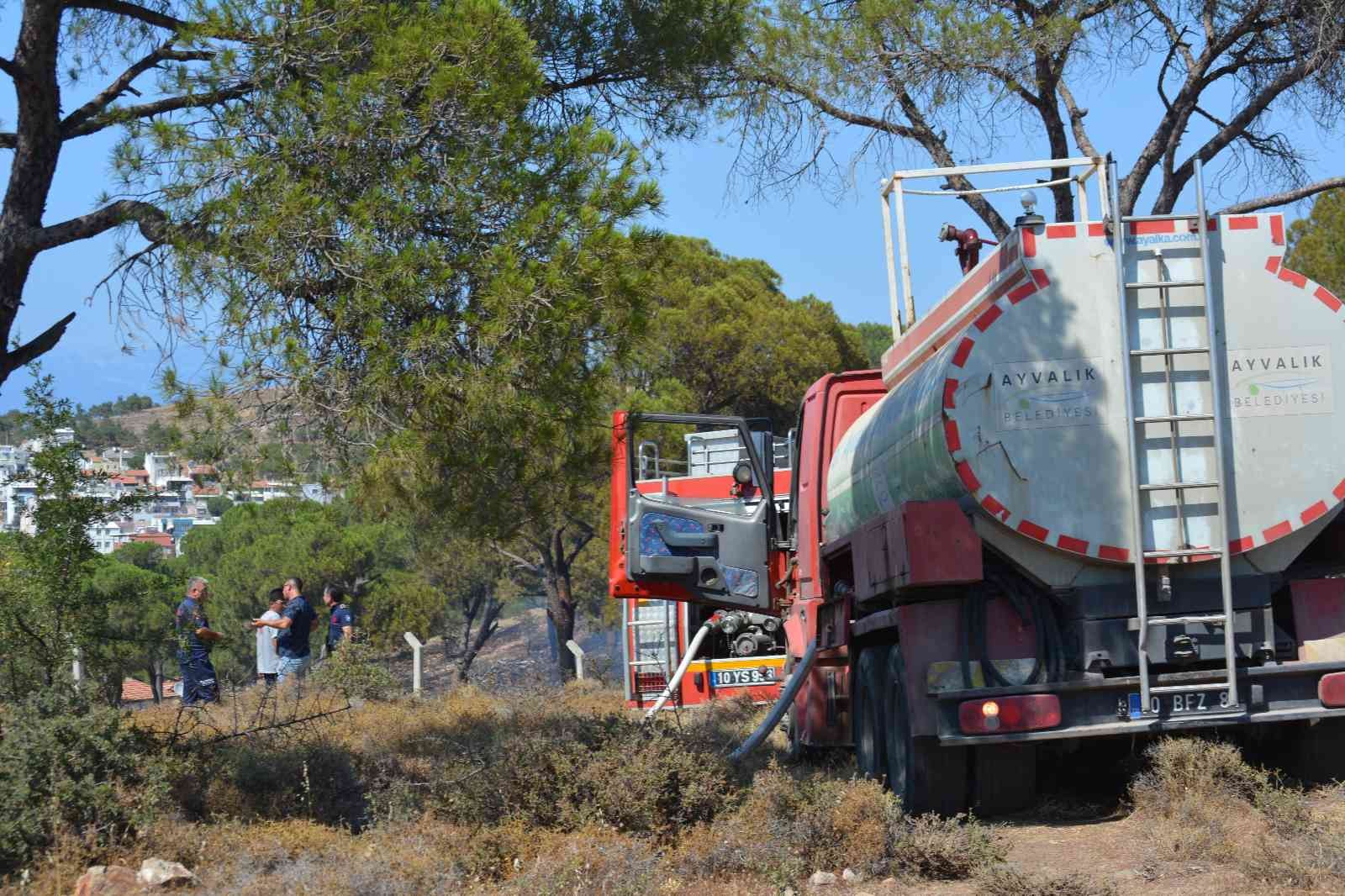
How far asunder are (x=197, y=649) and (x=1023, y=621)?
7.16 meters

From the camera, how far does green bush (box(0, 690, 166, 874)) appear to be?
6.37m

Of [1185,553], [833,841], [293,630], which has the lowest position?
[833,841]

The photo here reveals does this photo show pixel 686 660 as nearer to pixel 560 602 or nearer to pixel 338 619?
pixel 338 619

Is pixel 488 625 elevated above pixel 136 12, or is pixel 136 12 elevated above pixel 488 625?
pixel 136 12

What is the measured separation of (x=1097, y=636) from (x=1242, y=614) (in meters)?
0.72

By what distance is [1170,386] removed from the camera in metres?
6.94

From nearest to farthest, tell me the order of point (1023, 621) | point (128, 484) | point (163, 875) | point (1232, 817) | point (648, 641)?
point (163, 875) < point (1232, 817) < point (1023, 621) < point (128, 484) < point (648, 641)

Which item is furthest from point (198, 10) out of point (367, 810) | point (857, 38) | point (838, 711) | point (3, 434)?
point (857, 38)

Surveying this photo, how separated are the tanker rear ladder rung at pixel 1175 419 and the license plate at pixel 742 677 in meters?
8.47

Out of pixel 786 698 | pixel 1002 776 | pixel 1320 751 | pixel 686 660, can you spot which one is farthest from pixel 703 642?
pixel 1320 751

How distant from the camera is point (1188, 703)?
6855 millimetres

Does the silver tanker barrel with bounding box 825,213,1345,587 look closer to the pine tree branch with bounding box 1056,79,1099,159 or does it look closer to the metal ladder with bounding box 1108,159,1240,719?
the metal ladder with bounding box 1108,159,1240,719

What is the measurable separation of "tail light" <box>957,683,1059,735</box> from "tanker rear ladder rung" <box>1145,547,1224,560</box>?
823 millimetres

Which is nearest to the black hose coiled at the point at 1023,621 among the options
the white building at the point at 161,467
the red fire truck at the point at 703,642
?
the white building at the point at 161,467
